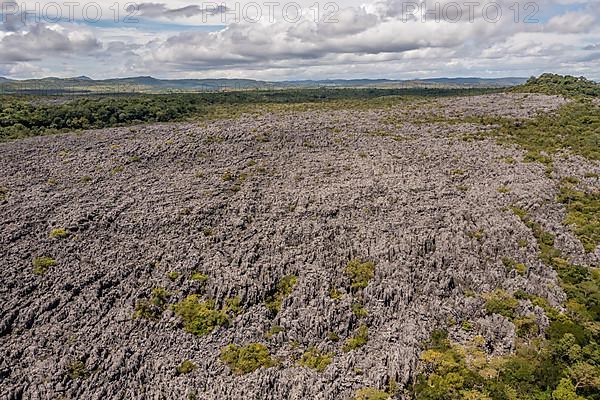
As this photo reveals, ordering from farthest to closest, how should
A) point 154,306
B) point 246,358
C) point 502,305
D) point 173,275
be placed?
point 173,275, point 154,306, point 502,305, point 246,358

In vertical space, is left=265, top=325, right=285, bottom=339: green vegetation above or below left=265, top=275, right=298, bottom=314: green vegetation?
below

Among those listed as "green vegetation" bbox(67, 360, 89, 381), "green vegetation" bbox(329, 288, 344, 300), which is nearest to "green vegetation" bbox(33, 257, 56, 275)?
"green vegetation" bbox(67, 360, 89, 381)

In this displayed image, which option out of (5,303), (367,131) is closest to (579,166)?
(367,131)

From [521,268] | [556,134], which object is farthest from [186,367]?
[556,134]

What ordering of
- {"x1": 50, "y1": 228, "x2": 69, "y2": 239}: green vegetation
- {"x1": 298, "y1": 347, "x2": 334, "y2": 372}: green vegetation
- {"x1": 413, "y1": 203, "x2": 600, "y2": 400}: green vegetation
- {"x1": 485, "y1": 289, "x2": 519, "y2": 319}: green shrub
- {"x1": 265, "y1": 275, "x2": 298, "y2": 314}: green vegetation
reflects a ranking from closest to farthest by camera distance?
{"x1": 413, "y1": 203, "x2": 600, "y2": 400}: green vegetation < {"x1": 298, "y1": 347, "x2": 334, "y2": 372}: green vegetation < {"x1": 485, "y1": 289, "x2": 519, "y2": 319}: green shrub < {"x1": 265, "y1": 275, "x2": 298, "y2": 314}: green vegetation < {"x1": 50, "y1": 228, "x2": 69, "y2": 239}: green vegetation

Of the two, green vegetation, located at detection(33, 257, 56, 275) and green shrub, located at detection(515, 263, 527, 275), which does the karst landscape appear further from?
green shrub, located at detection(515, 263, 527, 275)

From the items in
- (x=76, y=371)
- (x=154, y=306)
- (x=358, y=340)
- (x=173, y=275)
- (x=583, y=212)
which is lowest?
(x=76, y=371)

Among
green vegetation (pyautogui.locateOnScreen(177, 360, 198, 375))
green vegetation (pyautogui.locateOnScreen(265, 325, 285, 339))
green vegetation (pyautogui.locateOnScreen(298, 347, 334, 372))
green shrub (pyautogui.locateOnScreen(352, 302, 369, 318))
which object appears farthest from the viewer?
green shrub (pyautogui.locateOnScreen(352, 302, 369, 318))

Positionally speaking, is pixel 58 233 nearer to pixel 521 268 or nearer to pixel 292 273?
pixel 292 273
